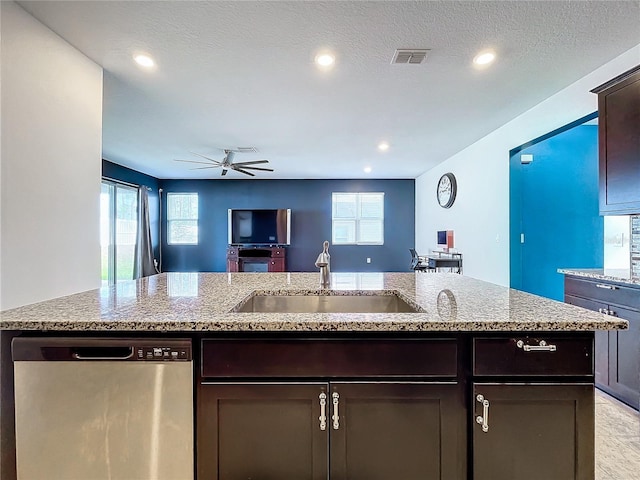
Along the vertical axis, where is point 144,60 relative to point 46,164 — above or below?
above

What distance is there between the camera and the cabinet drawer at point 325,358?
1.19m

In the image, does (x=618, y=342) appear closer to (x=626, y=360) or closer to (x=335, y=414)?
(x=626, y=360)

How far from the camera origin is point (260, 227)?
26.7 ft

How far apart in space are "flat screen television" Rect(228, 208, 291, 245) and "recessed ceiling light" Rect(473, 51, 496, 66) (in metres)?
5.85

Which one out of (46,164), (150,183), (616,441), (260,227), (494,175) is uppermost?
(150,183)

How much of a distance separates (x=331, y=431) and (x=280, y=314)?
43cm

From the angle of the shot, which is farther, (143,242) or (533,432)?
(143,242)

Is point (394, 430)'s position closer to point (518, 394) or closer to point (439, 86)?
point (518, 394)

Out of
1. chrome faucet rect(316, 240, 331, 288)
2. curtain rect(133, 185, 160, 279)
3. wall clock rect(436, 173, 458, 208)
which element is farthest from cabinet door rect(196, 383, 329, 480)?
curtain rect(133, 185, 160, 279)

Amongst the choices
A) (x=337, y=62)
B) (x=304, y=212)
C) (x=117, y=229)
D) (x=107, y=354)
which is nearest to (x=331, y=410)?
(x=107, y=354)

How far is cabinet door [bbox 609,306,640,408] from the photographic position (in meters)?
2.27

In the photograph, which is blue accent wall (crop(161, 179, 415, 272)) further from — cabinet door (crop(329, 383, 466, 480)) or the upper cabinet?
cabinet door (crop(329, 383, 466, 480))

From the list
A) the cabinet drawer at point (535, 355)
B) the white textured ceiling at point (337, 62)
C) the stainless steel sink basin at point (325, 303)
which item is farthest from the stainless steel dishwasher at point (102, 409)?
the white textured ceiling at point (337, 62)

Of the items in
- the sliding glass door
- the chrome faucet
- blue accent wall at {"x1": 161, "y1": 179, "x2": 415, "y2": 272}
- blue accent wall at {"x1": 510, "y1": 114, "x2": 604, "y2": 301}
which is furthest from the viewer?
blue accent wall at {"x1": 161, "y1": 179, "x2": 415, "y2": 272}
